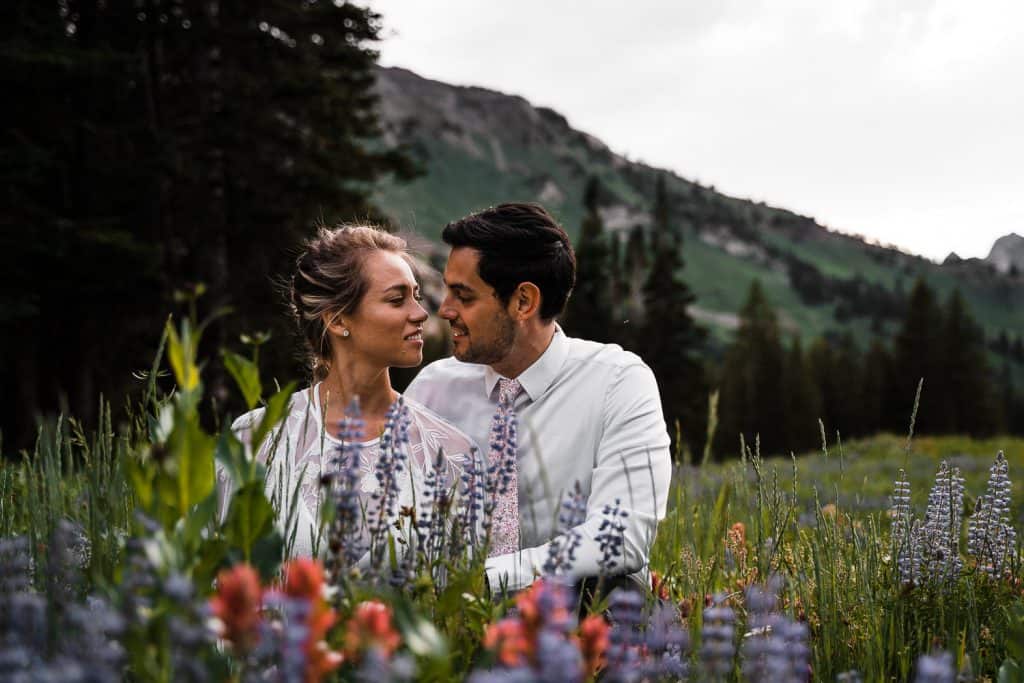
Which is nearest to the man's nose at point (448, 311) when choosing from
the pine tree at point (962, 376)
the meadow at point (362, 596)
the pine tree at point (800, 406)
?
the meadow at point (362, 596)

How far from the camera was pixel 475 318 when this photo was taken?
437cm

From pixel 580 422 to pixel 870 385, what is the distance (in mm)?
80247

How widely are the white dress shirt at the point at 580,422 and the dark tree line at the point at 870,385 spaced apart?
49.3 metres

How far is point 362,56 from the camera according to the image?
66.4 ft

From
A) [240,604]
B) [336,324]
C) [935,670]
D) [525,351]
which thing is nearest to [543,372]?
[525,351]

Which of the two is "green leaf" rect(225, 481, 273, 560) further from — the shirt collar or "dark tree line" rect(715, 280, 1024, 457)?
"dark tree line" rect(715, 280, 1024, 457)

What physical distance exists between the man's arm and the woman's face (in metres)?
0.96

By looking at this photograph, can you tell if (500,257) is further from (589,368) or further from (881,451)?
(881,451)

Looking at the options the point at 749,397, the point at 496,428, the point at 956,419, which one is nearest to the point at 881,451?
the point at 496,428

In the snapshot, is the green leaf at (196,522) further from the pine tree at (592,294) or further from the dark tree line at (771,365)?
the pine tree at (592,294)

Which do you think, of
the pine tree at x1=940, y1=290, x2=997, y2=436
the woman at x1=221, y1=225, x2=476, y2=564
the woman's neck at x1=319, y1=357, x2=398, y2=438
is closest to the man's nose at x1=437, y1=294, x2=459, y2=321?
the woman at x1=221, y1=225, x2=476, y2=564

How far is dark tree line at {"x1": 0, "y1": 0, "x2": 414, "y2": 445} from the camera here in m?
15.8

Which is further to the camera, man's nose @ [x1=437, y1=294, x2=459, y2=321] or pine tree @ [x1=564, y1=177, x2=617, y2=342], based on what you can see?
pine tree @ [x1=564, y1=177, x2=617, y2=342]

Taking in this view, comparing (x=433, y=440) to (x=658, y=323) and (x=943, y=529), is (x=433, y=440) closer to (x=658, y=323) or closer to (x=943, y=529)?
(x=943, y=529)
